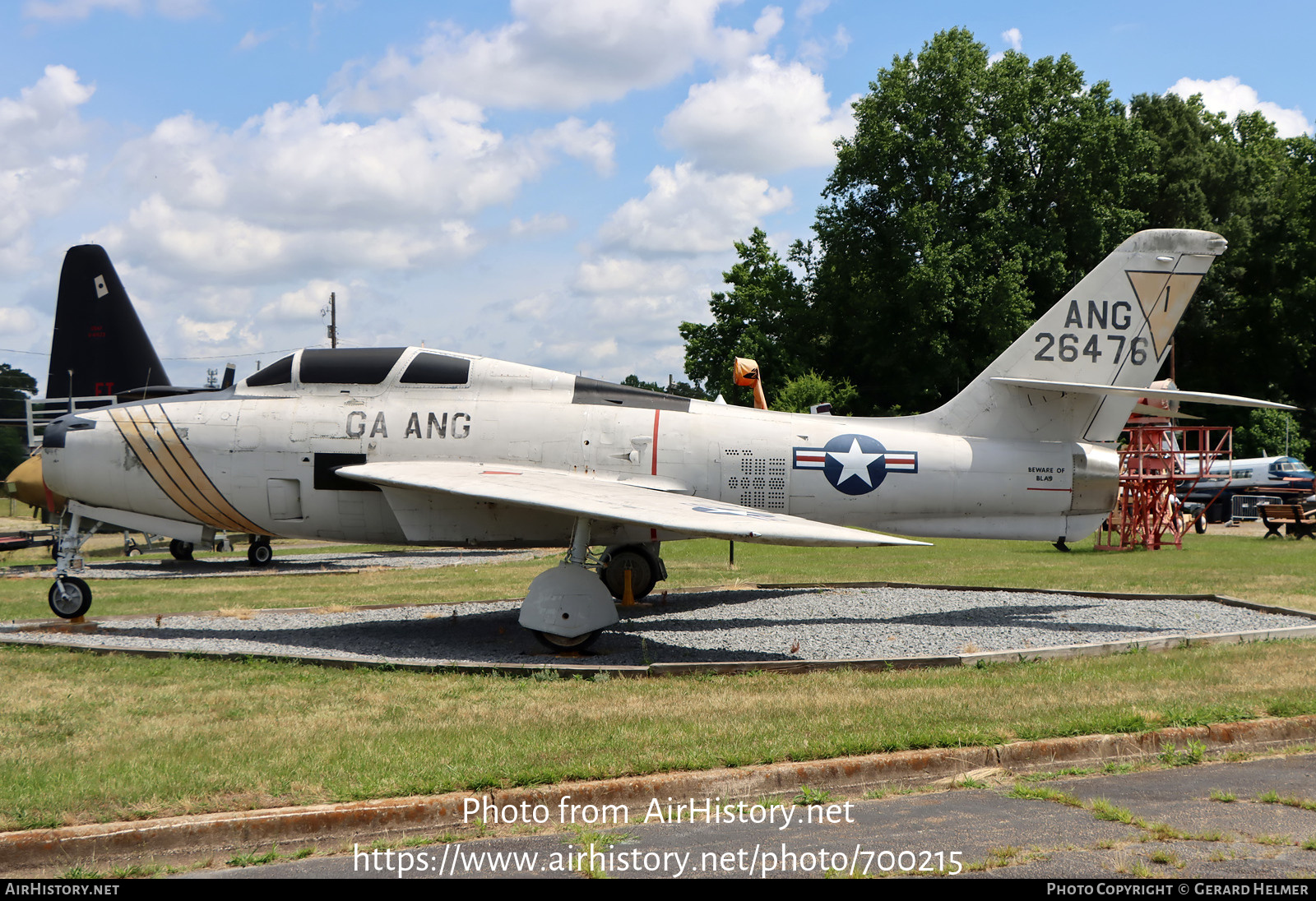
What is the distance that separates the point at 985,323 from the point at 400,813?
39333mm

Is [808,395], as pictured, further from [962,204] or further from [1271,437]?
[1271,437]

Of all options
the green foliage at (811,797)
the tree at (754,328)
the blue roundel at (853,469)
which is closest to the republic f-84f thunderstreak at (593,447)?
the blue roundel at (853,469)

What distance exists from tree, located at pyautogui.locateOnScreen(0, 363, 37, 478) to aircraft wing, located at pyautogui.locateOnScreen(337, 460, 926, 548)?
5264 cm

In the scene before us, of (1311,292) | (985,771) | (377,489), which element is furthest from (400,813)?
(1311,292)

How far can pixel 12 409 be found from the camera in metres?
72.6

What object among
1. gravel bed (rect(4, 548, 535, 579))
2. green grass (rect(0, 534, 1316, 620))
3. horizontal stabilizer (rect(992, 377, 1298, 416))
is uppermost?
horizontal stabilizer (rect(992, 377, 1298, 416))

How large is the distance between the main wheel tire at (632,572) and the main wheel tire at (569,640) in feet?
11.4

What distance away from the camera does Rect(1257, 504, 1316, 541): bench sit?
1081 inches

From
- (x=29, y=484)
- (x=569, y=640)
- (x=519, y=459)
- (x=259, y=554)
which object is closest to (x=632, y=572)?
(x=519, y=459)

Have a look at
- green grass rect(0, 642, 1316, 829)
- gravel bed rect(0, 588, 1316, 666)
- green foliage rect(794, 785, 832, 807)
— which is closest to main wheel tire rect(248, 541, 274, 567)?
gravel bed rect(0, 588, 1316, 666)

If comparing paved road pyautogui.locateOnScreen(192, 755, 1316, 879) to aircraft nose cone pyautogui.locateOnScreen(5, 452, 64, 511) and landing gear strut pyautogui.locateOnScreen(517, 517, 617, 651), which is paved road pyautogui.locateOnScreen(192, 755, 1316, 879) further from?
aircraft nose cone pyautogui.locateOnScreen(5, 452, 64, 511)

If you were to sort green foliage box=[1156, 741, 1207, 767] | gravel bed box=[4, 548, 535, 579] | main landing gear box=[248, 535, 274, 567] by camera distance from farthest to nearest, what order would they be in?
main landing gear box=[248, 535, 274, 567], gravel bed box=[4, 548, 535, 579], green foliage box=[1156, 741, 1207, 767]

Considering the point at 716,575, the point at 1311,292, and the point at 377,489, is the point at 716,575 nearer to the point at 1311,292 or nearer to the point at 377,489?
the point at 377,489

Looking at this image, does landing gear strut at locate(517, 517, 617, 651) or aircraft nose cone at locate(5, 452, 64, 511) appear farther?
aircraft nose cone at locate(5, 452, 64, 511)
